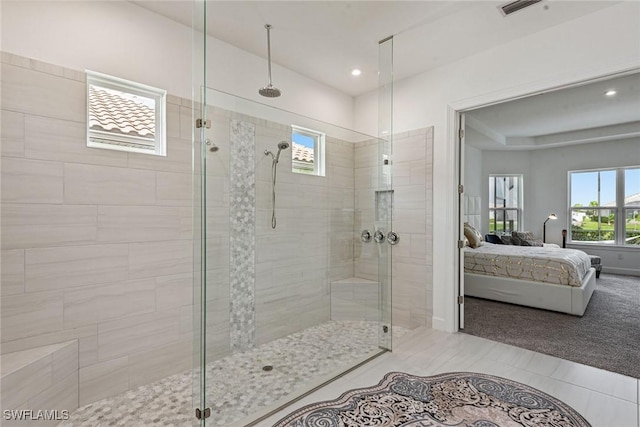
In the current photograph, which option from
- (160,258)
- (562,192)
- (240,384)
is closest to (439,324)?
(240,384)

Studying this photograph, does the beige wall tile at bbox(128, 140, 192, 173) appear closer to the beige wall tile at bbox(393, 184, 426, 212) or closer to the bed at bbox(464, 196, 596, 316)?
the beige wall tile at bbox(393, 184, 426, 212)

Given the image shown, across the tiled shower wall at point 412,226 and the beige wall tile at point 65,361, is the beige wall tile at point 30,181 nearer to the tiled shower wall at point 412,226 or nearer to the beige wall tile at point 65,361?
the beige wall tile at point 65,361

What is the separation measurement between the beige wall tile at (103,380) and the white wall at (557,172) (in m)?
6.59

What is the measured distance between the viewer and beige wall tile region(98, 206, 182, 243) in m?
2.08

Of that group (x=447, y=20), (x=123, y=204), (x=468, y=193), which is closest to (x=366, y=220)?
(x=447, y=20)

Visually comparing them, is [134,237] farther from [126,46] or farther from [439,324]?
[439,324]

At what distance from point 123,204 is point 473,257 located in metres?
4.31

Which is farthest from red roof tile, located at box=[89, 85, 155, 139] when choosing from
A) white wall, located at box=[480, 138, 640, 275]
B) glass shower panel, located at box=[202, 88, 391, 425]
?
white wall, located at box=[480, 138, 640, 275]

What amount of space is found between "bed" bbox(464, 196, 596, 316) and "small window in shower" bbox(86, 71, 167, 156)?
423 centimetres

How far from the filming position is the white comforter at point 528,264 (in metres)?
3.77

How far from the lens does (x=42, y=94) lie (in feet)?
6.14

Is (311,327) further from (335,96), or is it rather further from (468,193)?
(468,193)

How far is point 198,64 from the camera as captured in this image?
190 cm

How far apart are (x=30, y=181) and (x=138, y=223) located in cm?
61
